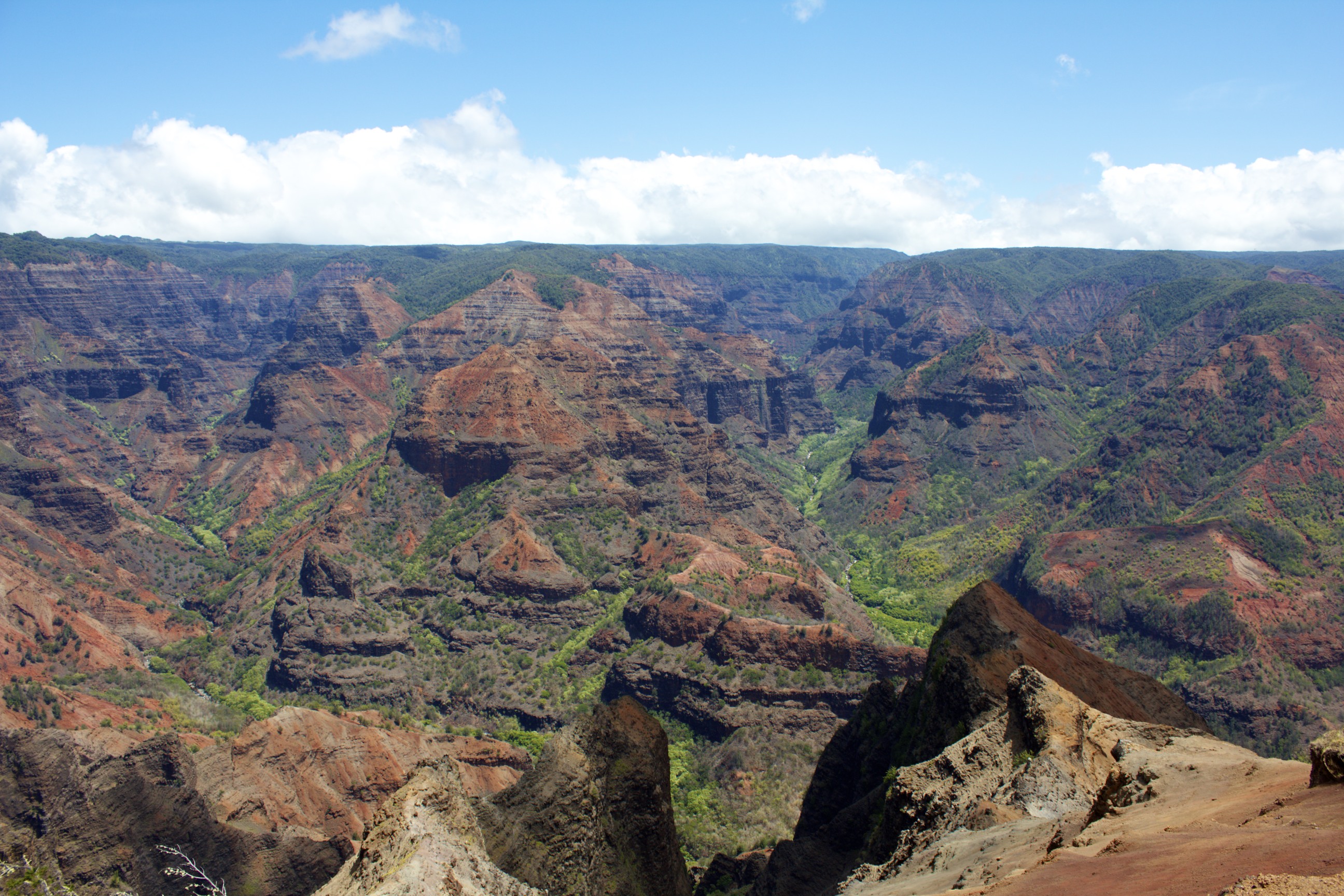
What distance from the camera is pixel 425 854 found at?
27438mm

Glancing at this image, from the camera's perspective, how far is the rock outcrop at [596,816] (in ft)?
118

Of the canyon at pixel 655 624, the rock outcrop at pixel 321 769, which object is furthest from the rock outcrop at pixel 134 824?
the rock outcrop at pixel 321 769

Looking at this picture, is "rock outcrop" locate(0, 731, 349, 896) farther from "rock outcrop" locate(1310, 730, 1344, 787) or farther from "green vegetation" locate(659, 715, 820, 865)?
"rock outcrop" locate(1310, 730, 1344, 787)

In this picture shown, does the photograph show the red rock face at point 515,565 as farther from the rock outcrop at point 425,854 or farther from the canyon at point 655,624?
the rock outcrop at point 425,854

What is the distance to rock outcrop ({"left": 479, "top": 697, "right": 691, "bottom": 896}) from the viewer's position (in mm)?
35875

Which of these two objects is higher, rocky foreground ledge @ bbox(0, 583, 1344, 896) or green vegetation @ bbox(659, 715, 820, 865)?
rocky foreground ledge @ bbox(0, 583, 1344, 896)

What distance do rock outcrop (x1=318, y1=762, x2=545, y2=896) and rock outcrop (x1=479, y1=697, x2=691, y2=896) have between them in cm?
429

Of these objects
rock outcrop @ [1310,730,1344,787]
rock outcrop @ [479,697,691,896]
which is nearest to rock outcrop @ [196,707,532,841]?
rock outcrop @ [479,697,691,896]

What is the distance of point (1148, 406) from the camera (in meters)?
168

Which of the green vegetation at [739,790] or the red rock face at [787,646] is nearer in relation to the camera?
the green vegetation at [739,790]

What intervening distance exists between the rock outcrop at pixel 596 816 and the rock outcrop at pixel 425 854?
169 inches

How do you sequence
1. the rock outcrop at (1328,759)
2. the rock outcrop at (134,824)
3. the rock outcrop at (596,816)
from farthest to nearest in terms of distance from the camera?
the rock outcrop at (134,824) < the rock outcrop at (596,816) < the rock outcrop at (1328,759)

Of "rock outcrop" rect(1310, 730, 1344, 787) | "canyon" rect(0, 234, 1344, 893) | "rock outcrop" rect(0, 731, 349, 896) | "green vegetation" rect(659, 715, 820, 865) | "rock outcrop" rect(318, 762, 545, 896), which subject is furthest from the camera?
"green vegetation" rect(659, 715, 820, 865)

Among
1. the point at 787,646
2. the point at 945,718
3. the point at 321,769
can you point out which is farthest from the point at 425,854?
the point at 787,646
